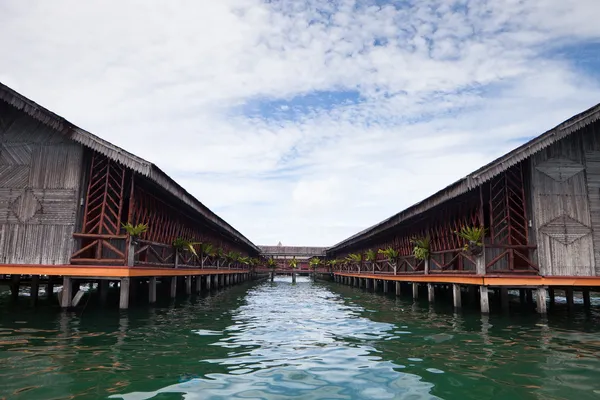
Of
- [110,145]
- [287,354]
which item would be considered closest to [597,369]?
[287,354]

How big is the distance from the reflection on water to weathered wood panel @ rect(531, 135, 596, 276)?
7.00 ft

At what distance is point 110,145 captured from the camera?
541 inches

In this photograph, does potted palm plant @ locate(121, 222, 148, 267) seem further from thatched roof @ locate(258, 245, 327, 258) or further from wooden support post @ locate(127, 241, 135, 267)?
thatched roof @ locate(258, 245, 327, 258)

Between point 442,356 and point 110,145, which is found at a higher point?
point 110,145

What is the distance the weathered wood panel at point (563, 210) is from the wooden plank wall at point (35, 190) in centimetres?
1486

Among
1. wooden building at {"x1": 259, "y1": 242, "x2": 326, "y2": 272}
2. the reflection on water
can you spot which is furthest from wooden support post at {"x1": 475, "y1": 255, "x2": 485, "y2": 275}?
wooden building at {"x1": 259, "y1": 242, "x2": 326, "y2": 272}

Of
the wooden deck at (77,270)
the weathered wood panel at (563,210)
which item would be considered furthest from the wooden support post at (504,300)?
the wooden deck at (77,270)

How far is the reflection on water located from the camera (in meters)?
5.67

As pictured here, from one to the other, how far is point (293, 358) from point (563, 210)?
11.2 m

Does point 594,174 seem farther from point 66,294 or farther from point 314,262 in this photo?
point 314,262

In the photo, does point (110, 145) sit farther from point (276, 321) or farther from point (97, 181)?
point (276, 321)

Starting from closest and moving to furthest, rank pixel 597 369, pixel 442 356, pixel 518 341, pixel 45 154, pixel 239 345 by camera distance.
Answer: pixel 597 369, pixel 442 356, pixel 239 345, pixel 518 341, pixel 45 154

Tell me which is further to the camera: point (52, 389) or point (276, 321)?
point (276, 321)

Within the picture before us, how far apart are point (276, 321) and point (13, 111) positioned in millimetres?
11384
